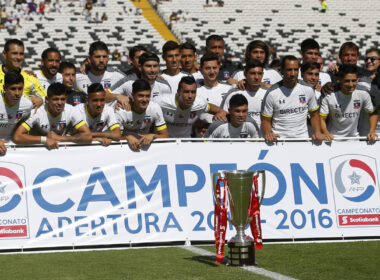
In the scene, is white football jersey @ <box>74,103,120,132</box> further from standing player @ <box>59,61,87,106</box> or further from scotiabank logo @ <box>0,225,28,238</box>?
scotiabank logo @ <box>0,225,28,238</box>

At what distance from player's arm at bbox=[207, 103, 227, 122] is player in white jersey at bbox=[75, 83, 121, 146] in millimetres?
1355

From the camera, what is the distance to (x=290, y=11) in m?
42.9

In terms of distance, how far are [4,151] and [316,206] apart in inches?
150

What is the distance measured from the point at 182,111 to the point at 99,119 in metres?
1.21

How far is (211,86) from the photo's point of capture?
10680 mm

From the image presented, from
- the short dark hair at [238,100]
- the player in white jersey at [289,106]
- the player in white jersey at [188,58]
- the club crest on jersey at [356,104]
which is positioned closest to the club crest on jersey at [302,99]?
the player in white jersey at [289,106]

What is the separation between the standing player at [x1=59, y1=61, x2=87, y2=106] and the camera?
9.91 m

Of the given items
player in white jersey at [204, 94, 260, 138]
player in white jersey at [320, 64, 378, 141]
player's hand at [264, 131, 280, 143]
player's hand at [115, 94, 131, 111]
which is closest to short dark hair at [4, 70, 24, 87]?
player's hand at [115, 94, 131, 111]

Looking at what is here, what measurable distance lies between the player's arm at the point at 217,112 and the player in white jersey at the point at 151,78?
0.66 m

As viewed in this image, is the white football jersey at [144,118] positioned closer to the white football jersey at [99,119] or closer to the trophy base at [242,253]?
the white football jersey at [99,119]

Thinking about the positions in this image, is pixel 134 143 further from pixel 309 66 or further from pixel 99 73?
pixel 309 66

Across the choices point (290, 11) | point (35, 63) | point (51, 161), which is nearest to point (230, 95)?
point (51, 161)

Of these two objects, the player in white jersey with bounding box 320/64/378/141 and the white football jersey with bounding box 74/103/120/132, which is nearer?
the white football jersey with bounding box 74/103/120/132

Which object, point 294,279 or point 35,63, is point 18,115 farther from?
point 35,63
